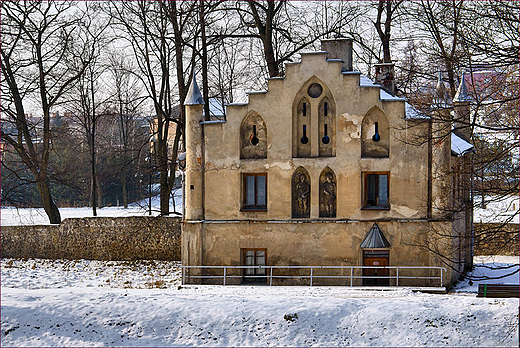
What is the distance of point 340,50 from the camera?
2866 centimetres

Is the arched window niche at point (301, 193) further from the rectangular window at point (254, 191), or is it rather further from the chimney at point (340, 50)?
the chimney at point (340, 50)

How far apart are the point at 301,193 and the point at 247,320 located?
30.0 ft

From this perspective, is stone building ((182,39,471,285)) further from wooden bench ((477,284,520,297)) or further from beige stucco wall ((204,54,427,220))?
wooden bench ((477,284,520,297))

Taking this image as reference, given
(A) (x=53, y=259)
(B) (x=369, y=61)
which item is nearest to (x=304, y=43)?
(B) (x=369, y=61)

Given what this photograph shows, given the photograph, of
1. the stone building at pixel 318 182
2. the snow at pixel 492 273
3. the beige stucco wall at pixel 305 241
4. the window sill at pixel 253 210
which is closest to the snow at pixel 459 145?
the stone building at pixel 318 182

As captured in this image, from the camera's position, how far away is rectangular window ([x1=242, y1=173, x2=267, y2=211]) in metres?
28.5

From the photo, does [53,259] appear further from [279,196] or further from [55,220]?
[279,196]

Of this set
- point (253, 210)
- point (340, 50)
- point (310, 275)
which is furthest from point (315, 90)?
point (310, 275)

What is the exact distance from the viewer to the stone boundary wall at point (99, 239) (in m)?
36.8

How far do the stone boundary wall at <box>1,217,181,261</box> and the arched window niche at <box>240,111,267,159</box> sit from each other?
379 inches

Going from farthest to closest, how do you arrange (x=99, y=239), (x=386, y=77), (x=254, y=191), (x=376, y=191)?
1. (x=99, y=239)
2. (x=386, y=77)
3. (x=254, y=191)
4. (x=376, y=191)

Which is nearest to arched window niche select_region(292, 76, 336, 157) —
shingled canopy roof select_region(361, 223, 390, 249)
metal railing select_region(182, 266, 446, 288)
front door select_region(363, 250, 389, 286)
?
shingled canopy roof select_region(361, 223, 390, 249)

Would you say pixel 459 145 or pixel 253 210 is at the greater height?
pixel 459 145

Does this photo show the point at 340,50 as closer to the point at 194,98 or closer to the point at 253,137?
the point at 253,137
